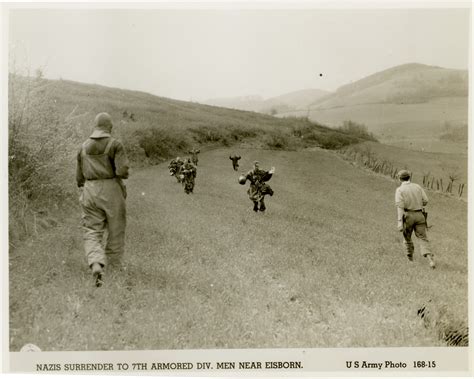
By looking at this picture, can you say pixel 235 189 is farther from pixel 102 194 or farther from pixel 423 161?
pixel 102 194

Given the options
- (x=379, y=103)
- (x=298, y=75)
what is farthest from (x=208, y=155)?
(x=379, y=103)

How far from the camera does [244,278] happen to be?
9.65 m

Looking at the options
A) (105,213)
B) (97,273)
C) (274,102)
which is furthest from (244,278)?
(274,102)

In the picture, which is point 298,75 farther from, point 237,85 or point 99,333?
point 99,333

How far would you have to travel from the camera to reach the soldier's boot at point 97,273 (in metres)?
8.54

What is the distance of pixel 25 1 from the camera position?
34.6ft

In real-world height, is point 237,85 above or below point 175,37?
below

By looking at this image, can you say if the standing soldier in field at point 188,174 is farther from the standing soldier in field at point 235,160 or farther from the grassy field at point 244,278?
the standing soldier in field at point 235,160

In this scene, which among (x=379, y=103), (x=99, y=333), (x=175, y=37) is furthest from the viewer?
(x=379, y=103)

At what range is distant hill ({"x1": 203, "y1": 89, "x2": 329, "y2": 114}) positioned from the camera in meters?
12.2

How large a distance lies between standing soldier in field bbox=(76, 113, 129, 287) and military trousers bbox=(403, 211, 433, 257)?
5.91m

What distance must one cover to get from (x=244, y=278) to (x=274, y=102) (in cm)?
490

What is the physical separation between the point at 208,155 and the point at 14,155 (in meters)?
4.77

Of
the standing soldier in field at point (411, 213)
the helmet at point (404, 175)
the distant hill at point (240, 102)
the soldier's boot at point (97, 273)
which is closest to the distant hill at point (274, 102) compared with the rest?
the distant hill at point (240, 102)
